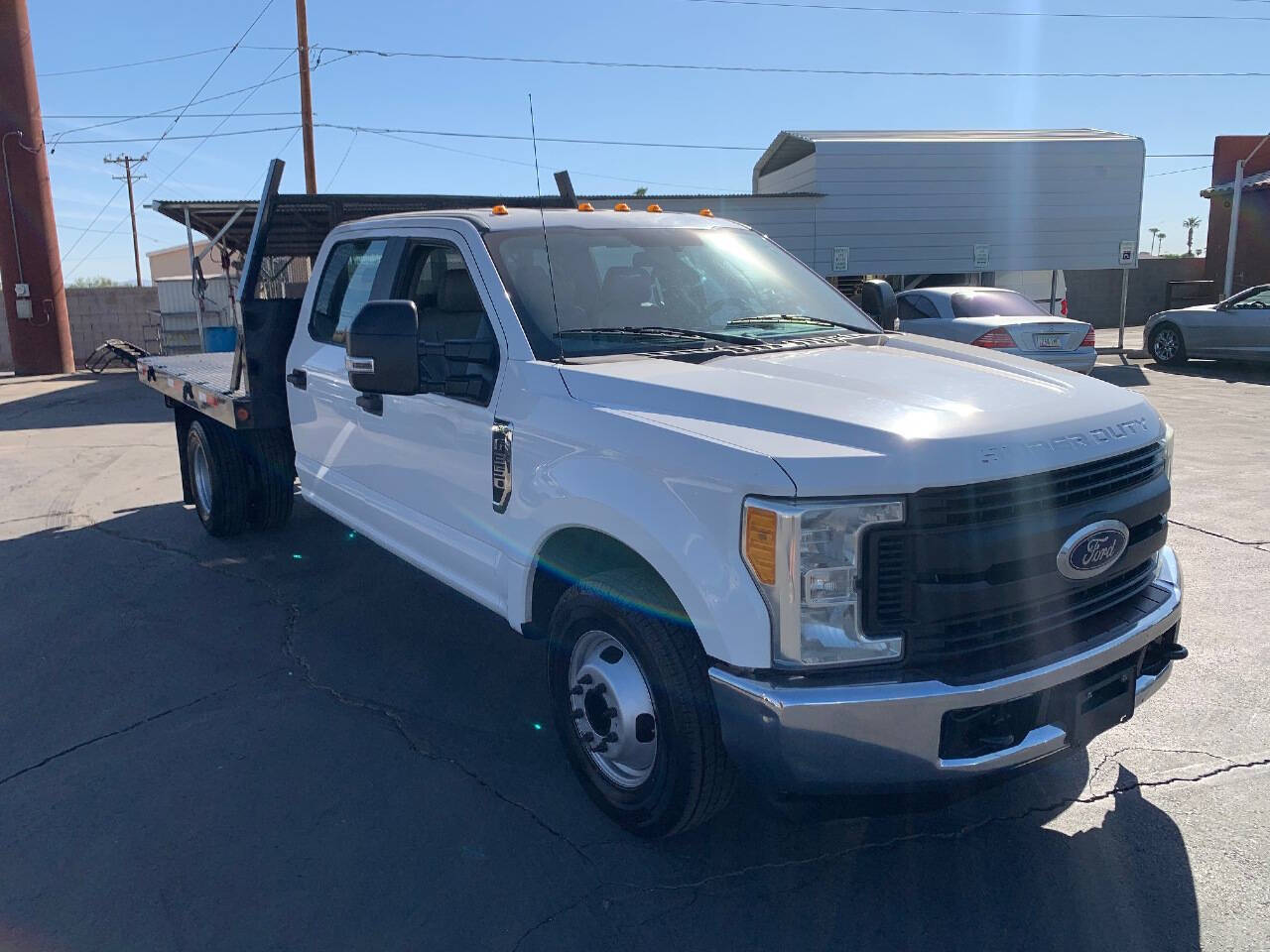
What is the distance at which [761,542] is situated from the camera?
2605mm

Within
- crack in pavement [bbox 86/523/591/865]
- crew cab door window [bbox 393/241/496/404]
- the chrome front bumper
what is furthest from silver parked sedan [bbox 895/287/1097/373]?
the chrome front bumper

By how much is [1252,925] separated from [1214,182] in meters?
34.7

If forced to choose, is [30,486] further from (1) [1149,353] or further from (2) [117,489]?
(1) [1149,353]

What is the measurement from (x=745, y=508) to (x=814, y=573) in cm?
24

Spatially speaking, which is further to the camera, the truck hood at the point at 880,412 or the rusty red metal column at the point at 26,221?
the rusty red metal column at the point at 26,221

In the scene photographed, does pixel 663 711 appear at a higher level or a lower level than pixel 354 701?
higher

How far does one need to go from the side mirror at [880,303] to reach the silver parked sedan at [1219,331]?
1418 centimetres

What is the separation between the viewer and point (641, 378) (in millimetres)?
3301

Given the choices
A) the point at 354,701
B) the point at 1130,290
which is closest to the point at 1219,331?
the point at 1130,290

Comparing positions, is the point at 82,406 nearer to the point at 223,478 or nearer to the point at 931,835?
the point at 223,478

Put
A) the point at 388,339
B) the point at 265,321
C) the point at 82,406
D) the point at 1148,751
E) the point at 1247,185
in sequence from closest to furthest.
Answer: the point at 388,339
the point at 1148,751
the point at 265,321
the point at 82,406
the point at 1247,185

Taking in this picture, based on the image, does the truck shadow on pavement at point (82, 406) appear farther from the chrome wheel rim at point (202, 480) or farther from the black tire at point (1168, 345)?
the black tire at point (1168, 345)

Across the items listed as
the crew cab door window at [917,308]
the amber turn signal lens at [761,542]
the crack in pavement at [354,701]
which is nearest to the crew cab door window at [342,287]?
the crack in pavement at [354,701]

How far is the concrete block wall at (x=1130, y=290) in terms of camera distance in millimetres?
30688
